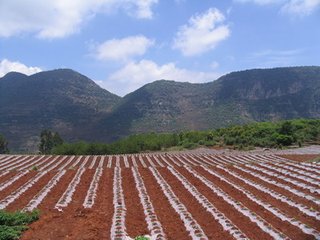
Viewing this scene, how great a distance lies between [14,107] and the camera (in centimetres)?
10262

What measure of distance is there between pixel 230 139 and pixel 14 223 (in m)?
44.2

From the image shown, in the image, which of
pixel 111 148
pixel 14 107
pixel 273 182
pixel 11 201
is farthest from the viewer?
pixel 14 107

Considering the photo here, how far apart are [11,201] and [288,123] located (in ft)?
138

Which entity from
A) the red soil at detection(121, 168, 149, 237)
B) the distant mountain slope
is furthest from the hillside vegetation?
the red soil at detection(121, 168, 149, 237)

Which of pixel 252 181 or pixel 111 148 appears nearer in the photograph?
pixel 252 181

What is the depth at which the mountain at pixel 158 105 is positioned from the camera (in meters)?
89.9

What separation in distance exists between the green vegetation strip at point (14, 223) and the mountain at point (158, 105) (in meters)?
76.8

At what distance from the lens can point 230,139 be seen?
171ft

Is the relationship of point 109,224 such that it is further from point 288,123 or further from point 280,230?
point 288,123

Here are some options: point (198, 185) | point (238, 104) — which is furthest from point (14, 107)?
point (198, 185)

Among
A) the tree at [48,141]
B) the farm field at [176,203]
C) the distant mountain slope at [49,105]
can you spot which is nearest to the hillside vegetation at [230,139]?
the tree at [48,141]

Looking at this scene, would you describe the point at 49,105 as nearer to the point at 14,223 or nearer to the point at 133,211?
the point at 133,211

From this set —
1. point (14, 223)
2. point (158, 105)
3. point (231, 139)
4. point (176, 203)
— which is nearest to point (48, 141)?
point (231, 139)

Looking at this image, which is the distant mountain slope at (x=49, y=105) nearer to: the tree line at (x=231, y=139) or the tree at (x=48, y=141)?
the tree at (x=48, y=141)
